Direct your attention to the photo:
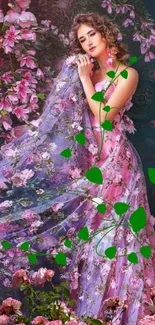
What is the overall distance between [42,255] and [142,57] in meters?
0.96

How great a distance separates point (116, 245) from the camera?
9.14 feet

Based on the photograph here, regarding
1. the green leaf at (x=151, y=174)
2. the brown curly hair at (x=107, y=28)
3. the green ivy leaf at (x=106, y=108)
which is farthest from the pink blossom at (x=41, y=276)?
the brown curly hair at (x=107, y=28)

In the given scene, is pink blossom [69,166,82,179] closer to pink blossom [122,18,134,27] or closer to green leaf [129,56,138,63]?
green leaf [129,56,138,63]

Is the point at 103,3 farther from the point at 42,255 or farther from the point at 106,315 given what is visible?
the point at 106,315

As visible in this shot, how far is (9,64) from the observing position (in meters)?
2.93

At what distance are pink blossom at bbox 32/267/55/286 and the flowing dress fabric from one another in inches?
3.6

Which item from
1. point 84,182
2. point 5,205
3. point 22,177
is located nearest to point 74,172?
point 84,182

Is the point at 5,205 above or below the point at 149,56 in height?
below

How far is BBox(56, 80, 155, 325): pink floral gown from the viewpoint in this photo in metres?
2.76

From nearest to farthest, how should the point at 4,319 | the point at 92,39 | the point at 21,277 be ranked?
the point at 4,319 < the point at 21,277 < the point at 92,39

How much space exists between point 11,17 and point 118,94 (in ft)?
1.96

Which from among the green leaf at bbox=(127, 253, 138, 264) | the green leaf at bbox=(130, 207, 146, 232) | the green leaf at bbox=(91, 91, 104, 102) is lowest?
the green leaf at bbox=(127, 253, 138, 264)

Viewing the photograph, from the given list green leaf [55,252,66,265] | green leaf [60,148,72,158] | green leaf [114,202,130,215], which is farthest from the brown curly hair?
green leaf [55,252,66,265]

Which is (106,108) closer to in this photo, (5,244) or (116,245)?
(116,245)
